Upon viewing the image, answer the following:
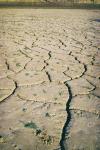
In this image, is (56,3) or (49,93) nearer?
(49,93)

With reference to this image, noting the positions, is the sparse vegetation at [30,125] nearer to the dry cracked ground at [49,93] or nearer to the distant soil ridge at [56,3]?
the dry cracked ground at [49,93]

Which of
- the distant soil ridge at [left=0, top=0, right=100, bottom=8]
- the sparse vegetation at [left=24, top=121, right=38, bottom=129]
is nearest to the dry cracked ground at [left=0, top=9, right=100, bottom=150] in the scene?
the sparse vegetation at [left=24, top=121, right=38, bottom=129]

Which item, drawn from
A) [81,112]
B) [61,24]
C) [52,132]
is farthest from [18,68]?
[61,24]

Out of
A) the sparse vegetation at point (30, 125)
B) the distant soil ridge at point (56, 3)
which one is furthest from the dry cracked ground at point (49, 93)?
the distant soil ridge at point (56, 3)

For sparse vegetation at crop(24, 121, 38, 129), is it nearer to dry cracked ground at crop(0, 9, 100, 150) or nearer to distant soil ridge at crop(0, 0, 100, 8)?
dry cracked ground at crop(0, 9, 100, 150)

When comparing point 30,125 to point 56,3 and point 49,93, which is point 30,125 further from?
point 56,3

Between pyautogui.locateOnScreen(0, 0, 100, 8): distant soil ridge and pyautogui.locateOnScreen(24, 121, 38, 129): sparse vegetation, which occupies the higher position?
pyautogui.locateOnScreen(0, 0, 100, 8): distant soil ridge

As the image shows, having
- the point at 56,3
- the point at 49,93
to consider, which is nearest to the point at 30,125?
the point at 49,93

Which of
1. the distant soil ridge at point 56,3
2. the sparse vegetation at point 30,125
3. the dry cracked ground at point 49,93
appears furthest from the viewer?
the distant soil ridge at point 56,3
